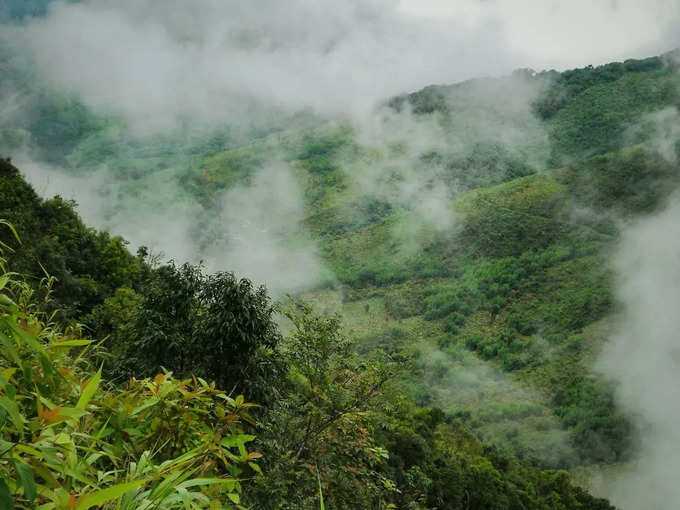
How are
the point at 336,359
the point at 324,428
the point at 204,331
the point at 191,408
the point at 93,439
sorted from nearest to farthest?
the point at 93,439
the point at 191,408
the point at 324,428
the point at 336,359
the point at 204,331

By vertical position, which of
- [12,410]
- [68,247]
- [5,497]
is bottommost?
[5,497]

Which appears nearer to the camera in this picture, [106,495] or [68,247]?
[106,495]

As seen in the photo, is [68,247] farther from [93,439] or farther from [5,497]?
[5,497]

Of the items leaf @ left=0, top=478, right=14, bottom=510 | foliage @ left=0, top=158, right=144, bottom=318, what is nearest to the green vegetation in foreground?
leaf @ left=0, top=478, right=14, bottom=510

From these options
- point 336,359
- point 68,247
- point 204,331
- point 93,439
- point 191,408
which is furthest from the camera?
point 68,247

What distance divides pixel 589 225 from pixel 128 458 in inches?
7776

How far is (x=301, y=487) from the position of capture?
5918 mm

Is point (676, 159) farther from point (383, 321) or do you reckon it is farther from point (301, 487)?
point (301, 487)

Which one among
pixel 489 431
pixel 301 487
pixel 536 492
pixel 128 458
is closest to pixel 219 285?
pixel 301 487

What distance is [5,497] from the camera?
84 cm

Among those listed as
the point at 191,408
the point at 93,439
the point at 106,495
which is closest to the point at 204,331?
the point at 191,408

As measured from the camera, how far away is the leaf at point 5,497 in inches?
33.0

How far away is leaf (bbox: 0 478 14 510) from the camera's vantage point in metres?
0.84

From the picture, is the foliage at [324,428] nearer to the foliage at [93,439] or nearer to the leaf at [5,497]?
the foliage at [93,439]
